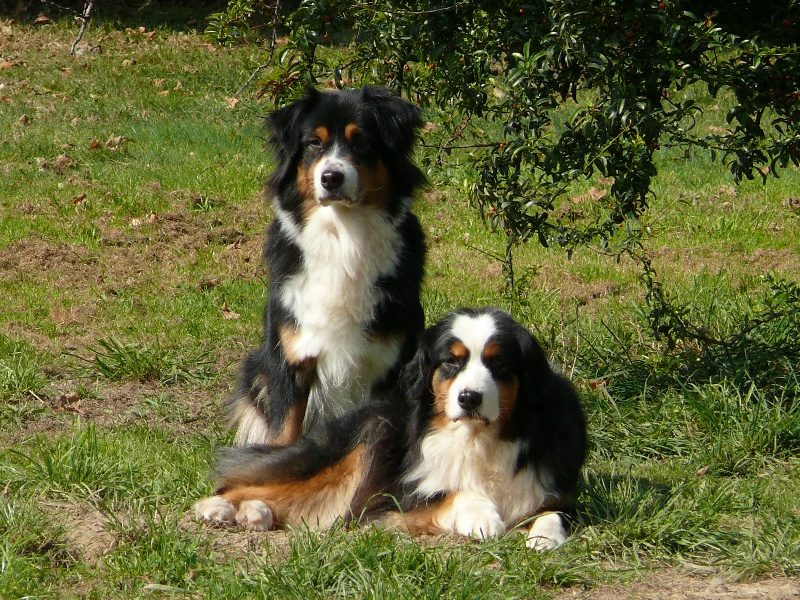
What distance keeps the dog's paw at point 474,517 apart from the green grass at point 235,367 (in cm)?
11

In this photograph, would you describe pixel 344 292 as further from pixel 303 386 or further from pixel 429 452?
pixel 429 452

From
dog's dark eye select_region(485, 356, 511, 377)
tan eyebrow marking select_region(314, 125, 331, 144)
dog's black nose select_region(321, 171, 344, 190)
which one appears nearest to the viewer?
dog's dark eye select_region(485, 356, 511, 377)

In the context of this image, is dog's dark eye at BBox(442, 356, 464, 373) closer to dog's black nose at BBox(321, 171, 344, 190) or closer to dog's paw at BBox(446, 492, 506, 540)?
dog's paw at BBox(446, 492, 506, 540)

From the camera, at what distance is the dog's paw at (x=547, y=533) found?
13.4ft

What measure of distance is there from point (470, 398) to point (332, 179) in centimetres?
133

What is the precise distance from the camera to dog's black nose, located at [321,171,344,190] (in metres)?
4.90

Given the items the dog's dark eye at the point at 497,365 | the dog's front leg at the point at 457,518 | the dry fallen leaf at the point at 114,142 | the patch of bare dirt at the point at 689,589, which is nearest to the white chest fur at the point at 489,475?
the dog's front leg at the point at 457,518

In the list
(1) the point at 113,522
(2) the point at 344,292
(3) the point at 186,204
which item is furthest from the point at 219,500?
(3) the point at 186,204

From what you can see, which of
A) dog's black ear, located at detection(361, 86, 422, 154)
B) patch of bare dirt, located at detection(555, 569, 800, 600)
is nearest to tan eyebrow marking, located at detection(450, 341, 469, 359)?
patch of bare dirt, located at detection(555, 569, 800, 600)

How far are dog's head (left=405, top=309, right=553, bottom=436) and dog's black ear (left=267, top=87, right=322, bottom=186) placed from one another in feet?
4.02

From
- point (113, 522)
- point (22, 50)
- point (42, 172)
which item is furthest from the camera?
point (22, 50)

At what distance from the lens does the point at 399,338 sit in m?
5.25

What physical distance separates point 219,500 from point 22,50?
42.1ft

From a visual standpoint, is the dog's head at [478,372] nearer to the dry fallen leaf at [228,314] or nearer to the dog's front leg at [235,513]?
the dog's front leg at [235,513]
